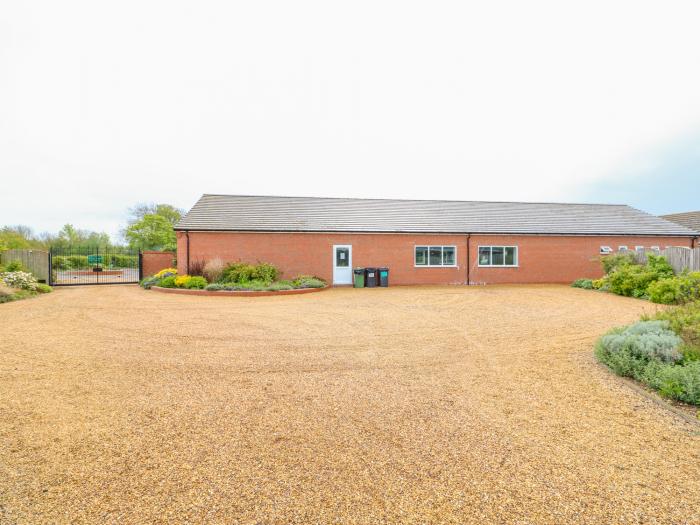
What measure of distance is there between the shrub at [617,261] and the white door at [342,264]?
12.6 m

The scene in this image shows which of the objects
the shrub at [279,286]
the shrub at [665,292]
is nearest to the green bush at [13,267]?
the shrub at [279,286]

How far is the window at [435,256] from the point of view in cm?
1884

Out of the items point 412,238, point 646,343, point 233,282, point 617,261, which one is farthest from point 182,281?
point 617,261

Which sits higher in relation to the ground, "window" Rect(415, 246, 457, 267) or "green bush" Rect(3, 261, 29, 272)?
"window" Rect(415, 246, 457, 267)

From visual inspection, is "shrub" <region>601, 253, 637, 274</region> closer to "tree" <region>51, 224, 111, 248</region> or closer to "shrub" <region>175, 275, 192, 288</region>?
"shrub" <region>175, 275, 192, 288</region>

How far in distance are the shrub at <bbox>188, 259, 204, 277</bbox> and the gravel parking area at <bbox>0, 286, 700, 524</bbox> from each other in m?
9.61

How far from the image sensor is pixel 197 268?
16484 mm

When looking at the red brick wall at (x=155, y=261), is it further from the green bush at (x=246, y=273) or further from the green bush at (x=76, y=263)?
the green bush at (x=76, y=263)

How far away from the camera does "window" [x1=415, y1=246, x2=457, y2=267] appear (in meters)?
18.8

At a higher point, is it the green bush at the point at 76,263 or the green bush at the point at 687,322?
the green bush at the point at 76,263

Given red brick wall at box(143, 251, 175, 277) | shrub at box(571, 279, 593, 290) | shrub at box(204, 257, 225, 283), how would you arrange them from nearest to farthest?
shrub at box(204, 257, 225, 283), shrub at box(571, 279, 593, 290), red brick wall at box(143, 251, 175, 277)

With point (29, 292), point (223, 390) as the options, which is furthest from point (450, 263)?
point (29, 292)

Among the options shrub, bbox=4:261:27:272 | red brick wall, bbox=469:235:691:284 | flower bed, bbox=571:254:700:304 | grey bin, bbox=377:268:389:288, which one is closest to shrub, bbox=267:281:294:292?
grey bin, bbox=377:268:389:288

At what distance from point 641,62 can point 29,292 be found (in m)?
25.7
